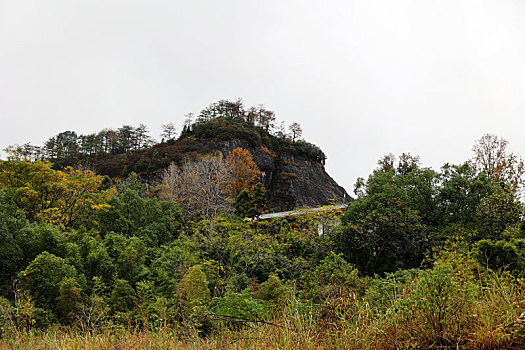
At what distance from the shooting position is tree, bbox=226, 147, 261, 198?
100 ft

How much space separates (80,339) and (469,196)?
1390 centimetres

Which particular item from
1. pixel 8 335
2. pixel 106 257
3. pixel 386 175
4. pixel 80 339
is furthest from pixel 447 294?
pixel 386 175

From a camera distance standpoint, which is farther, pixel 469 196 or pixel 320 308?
pixel 469 196

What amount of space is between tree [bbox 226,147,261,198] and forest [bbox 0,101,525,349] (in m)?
10.5

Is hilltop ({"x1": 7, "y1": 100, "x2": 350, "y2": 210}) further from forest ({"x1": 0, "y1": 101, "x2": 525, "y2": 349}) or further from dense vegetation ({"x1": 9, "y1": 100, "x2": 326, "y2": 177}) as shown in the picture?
forest ({"x1": 0, "y1": 101, "x2": 525, "y2": 349})

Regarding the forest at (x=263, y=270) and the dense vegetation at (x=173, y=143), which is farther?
the dense vegetation at (x=173, y=143)

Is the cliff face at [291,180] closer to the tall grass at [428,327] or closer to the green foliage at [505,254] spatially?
the green foliage at [505,254]

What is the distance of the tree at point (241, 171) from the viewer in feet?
100

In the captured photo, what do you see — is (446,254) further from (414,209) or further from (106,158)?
(106,158)

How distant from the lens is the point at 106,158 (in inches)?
1986

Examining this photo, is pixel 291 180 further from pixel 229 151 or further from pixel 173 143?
pixel 173 143

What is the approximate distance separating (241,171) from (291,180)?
11097 millimetres

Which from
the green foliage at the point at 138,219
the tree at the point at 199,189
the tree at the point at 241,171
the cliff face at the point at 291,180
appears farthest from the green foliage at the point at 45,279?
the cliff face at the point at 291,180

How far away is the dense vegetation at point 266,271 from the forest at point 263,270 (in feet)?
0.10
